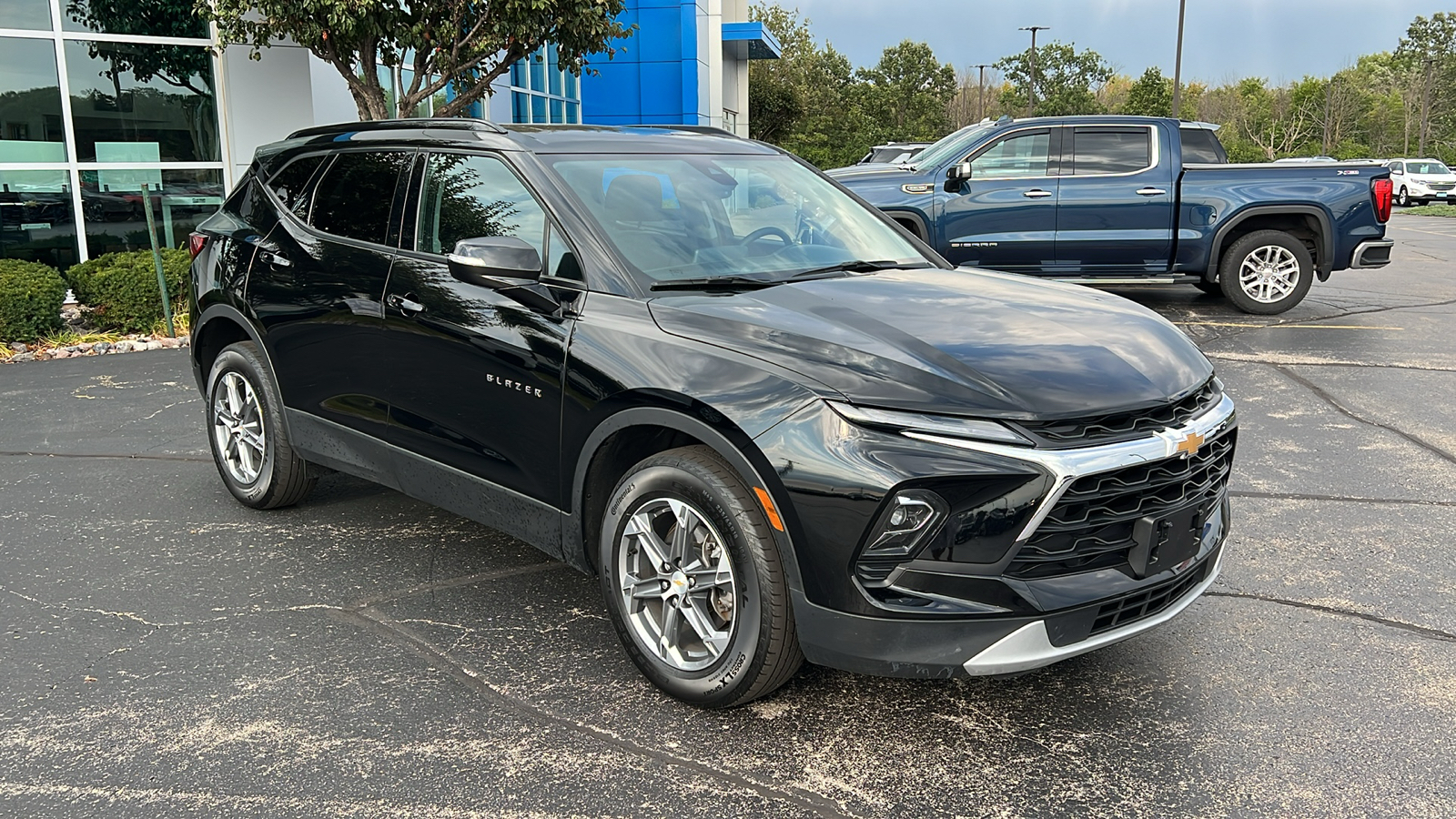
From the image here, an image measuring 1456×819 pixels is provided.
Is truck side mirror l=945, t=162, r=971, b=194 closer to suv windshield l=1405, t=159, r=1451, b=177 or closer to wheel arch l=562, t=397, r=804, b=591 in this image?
wheel arch l=562, t=397, r=804, b=591

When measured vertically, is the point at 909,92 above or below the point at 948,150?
above

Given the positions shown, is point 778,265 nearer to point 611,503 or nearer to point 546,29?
point 611,503

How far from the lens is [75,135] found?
12266 mm

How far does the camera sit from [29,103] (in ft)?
39.3

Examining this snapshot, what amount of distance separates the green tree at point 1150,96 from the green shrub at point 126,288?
51.5m

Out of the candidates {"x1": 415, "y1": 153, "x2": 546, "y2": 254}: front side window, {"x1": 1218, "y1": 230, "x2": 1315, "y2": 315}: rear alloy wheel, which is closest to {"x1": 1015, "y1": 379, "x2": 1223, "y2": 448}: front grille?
{"x1": 415, "y1": 153, "x2": 546, "y2": 254}: front side window

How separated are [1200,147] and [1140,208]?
110 centimetres

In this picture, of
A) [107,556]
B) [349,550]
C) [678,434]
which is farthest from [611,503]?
[107,556]

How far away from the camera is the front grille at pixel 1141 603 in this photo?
305 centimetres

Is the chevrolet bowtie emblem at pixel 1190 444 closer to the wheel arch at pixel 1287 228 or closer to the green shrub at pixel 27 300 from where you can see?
the wheel arch at pixel 1287 228

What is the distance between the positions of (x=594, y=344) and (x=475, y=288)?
0.68 m

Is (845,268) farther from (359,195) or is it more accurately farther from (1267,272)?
(1267,272)

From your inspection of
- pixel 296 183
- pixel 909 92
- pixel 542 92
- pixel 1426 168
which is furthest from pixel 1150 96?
pixel 296 183

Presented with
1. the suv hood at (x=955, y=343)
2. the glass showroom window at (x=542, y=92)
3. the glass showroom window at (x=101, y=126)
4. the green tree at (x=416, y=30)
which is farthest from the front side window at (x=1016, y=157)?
the glass showroom window at (x=542, y=92)
